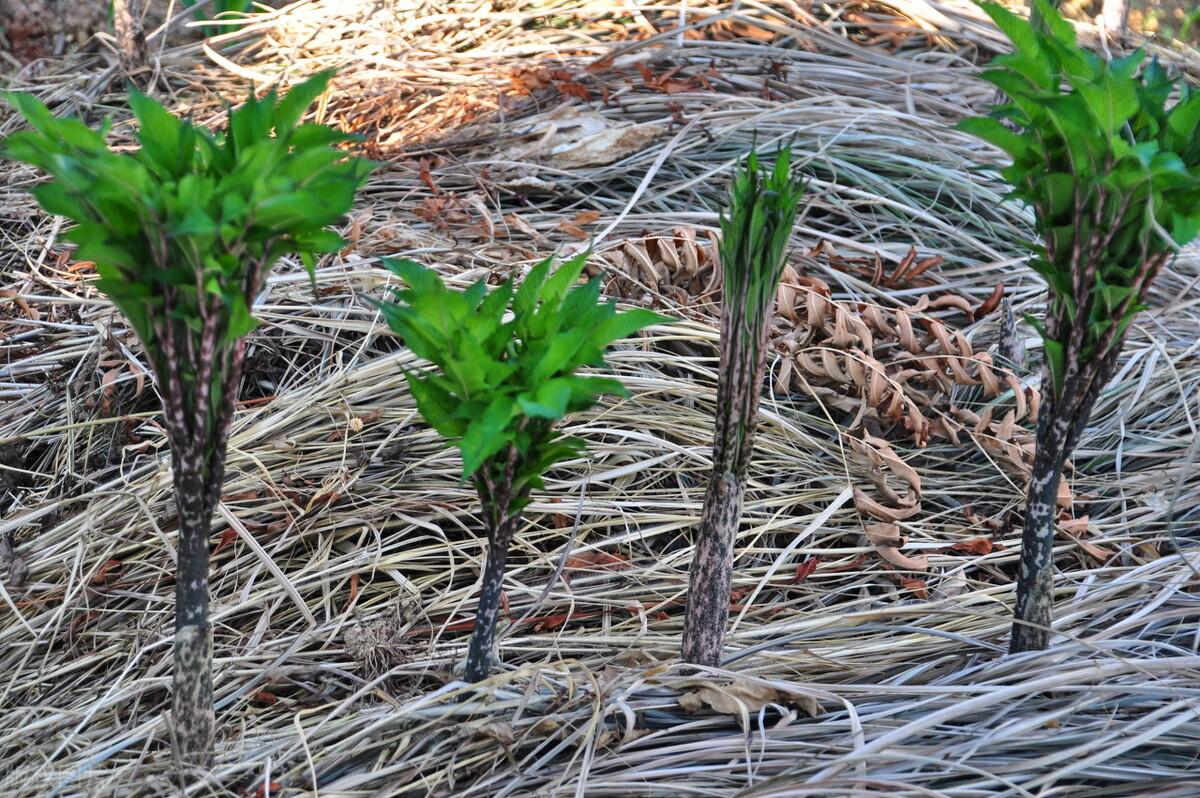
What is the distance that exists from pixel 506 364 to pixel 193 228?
0.35 metres

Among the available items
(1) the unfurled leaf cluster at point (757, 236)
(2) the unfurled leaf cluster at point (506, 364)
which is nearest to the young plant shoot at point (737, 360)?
(1) the unfurled leaf cluster at point (757, 236)

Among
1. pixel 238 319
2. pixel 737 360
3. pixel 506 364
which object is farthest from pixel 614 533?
pixel 238 319

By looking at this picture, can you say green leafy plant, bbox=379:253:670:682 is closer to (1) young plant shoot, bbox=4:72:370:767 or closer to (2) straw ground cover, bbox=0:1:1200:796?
(1) young plant shoot, bbox=4:72:370:767

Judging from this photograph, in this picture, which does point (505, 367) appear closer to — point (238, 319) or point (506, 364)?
point (506, 364)

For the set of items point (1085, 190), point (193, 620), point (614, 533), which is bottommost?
point (614, 533)

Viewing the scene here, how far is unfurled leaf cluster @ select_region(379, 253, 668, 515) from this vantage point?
1.10m

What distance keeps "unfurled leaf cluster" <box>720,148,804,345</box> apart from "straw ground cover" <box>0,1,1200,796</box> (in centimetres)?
48

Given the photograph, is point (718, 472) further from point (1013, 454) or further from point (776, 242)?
point (1013, 454)

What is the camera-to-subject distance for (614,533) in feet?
6.09

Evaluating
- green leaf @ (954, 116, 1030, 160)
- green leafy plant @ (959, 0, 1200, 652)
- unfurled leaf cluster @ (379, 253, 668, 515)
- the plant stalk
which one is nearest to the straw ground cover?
the plant stalk

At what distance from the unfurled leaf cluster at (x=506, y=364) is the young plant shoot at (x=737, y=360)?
106mm

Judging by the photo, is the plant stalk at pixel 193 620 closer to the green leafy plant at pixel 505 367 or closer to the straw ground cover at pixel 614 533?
the straw ground cover at pixel 614 533

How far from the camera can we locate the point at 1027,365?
2182 mm

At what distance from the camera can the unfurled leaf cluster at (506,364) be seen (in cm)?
110
